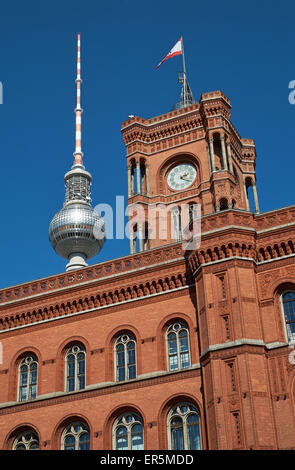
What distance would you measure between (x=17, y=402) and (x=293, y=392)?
46.5 ft

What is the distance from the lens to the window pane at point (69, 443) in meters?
32.7

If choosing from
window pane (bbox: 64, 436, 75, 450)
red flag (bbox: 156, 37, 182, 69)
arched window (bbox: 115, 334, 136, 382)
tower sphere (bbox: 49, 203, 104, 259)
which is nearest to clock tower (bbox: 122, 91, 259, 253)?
red flag (bbox: 156, 37, 182, 69)

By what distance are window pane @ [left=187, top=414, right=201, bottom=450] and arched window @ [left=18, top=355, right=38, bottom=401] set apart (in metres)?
8.63

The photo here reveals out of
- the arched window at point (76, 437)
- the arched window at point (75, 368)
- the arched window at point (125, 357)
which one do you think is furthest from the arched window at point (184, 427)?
the arched window at point (75, 368)

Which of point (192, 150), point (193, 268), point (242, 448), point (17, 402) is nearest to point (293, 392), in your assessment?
point (242, 448)

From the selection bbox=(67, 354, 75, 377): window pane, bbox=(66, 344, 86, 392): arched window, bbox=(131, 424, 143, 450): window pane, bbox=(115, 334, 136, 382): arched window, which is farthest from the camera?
bbox=(67, 354, 75, 377): window pane

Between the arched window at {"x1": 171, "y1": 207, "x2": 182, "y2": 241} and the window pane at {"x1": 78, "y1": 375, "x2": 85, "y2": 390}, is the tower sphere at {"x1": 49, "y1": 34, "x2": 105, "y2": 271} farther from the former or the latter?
the window pane at {"x1": 78, "y1": 375, "x2": 85, "y2": 390}

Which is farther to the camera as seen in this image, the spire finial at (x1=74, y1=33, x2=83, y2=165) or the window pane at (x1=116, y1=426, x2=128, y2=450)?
the spire finial at (x1=74, y1=33, x2=83, y2=165)

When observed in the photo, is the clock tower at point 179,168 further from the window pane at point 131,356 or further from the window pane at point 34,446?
the window pane at point 34,446

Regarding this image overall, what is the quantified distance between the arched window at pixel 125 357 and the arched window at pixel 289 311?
772cm

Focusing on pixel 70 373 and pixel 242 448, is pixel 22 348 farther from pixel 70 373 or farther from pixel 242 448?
pixel 242 448

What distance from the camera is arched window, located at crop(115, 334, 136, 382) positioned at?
108 ft

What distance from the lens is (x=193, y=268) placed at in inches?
1264

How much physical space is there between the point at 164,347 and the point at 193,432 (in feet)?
14.0
